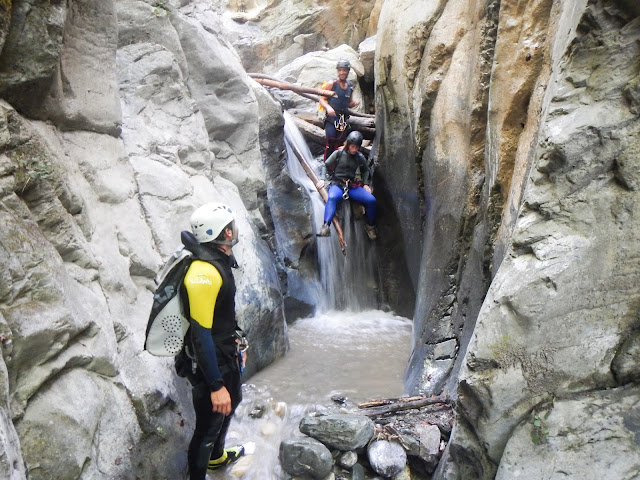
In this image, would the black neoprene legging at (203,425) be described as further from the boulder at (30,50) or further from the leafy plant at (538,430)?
the boulder at (30,50)

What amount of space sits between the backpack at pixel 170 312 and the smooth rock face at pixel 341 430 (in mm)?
1603

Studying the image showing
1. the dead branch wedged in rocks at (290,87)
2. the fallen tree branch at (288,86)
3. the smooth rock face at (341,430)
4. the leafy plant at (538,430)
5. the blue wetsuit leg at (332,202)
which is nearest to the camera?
the leafy plant at (538,430)

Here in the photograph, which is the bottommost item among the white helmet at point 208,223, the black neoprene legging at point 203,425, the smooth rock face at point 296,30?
the black neoprene legging at point 203,425

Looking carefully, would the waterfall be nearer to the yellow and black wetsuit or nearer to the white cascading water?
the white cascading water

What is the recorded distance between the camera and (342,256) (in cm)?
877

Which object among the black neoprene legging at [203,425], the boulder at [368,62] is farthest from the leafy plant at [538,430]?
the boulder at [368,62]

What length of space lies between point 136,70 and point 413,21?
356cm

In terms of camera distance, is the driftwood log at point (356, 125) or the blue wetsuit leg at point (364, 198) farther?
the driftwood log at point (356, 125)

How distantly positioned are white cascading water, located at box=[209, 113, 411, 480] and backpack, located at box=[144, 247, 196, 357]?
1.43 meters

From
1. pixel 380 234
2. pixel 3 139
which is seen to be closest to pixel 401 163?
pixel 380 234

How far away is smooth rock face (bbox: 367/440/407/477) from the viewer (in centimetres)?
389

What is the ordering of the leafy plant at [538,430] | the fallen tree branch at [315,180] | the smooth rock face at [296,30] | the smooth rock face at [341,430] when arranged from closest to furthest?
1. the leafy plant at [538,430]
2. the smooth rock face at [341,430]
3. the fallen tree branch at [315,180]
4. the smooth rock face at [296,30]

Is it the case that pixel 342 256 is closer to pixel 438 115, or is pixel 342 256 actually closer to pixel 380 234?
pixel 380 234

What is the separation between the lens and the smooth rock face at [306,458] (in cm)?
385
